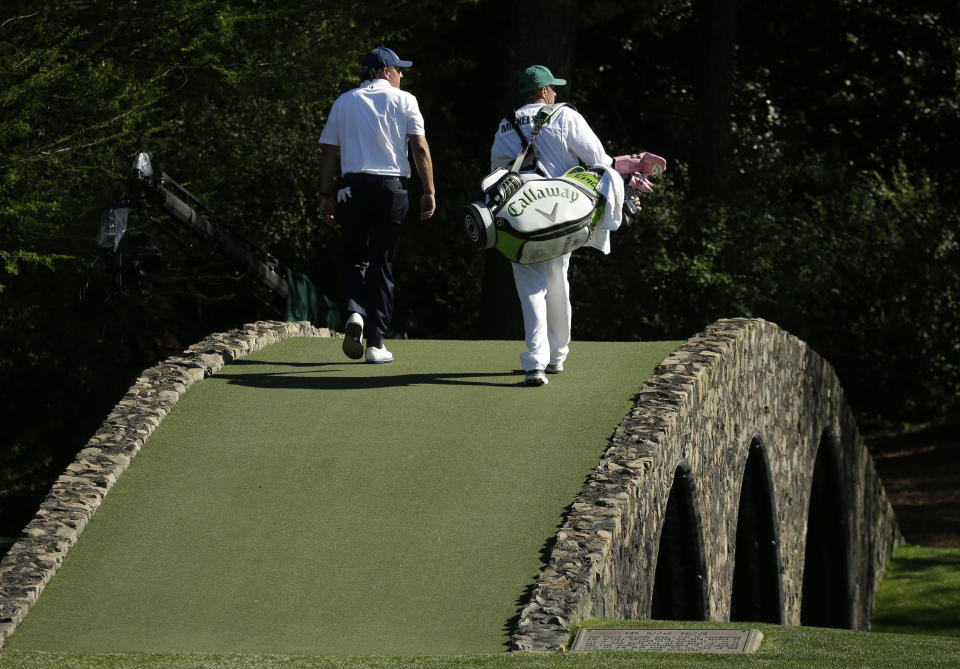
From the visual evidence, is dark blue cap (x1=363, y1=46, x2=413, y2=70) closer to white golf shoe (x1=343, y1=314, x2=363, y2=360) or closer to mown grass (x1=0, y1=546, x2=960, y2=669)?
white golf shoe (x1=343, y1=314, x2=363, y2=360)

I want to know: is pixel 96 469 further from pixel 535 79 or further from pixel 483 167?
pixel 483 167

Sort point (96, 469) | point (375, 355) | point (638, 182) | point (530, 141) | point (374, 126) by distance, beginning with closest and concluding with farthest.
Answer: point (96, 469)
point (530, 141)
point (374, 126)
point (638, 182)
point (375, 355)

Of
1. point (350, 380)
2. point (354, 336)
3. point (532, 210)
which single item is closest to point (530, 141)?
point (532, 210)

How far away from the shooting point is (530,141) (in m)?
9.24

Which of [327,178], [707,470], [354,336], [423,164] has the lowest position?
[707,470]

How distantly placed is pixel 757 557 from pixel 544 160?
631 centimetres

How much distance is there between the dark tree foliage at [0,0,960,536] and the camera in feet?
48.5

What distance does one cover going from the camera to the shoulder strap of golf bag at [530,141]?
30.1 feet

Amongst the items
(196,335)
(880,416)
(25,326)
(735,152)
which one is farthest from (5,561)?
(880,416)

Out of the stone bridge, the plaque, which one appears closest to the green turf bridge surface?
the stone bridge

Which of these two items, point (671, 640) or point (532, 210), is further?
point (532, 210)

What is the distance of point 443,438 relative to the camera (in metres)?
8.73

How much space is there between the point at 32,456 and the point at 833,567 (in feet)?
33.6

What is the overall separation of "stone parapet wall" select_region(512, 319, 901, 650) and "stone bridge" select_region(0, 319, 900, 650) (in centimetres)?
1
